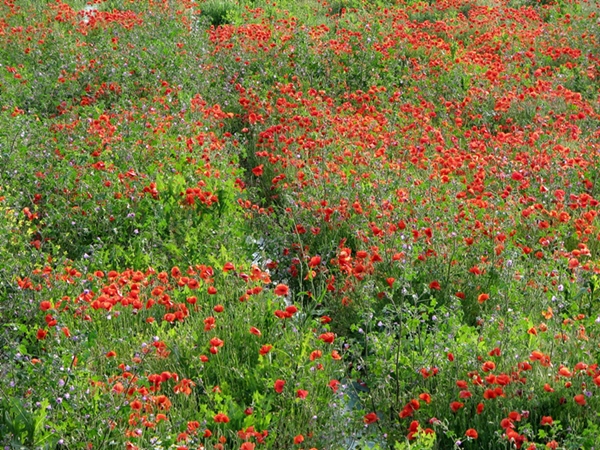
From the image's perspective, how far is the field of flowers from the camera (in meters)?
3.65

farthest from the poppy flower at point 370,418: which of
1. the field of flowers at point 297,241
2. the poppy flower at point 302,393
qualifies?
the poppy flower at point 302,393

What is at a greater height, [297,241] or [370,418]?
[370,418]

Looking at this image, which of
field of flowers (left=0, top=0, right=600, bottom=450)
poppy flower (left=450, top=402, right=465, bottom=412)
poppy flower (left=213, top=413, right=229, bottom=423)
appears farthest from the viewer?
field of flowers (left=0, top=0, right=600, bottom=450)

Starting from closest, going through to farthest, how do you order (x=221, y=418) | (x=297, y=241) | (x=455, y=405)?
(x=221, y=418) → (x=455, y=405) → (x=297, y=241)

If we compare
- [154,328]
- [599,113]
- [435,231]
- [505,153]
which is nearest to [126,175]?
[154,328]

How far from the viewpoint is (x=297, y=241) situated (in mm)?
5637

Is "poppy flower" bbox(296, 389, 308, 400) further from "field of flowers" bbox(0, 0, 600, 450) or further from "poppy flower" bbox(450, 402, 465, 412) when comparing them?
"poppy flower" bbox(450, 402, 465, 412)

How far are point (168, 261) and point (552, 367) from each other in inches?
105

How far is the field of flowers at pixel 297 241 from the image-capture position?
365 centimetres

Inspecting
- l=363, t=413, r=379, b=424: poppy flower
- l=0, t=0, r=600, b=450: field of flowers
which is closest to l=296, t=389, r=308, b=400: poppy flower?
l=0, t=0, r=600, b=450: field of flowers

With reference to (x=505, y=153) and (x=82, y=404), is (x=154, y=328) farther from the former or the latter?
(x=505, y=153)

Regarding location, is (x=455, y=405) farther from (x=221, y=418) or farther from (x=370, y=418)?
(x=221, y=418)

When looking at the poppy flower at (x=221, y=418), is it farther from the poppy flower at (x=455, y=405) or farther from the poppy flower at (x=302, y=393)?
the poppy flower at (x=455, y=405)

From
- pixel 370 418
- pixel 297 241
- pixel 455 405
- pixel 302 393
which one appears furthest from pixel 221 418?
pixel 297 241
